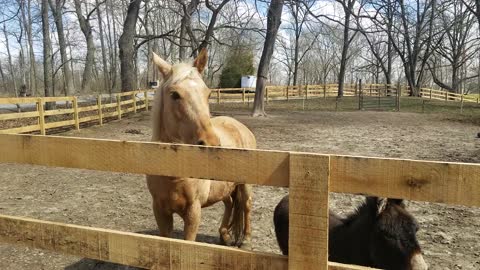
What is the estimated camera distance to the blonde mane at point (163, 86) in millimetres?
3256

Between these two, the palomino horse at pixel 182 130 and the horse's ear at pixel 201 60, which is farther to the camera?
the horse's ear at pixel 201 60

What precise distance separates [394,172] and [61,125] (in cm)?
1259

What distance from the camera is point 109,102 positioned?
19.3 metres

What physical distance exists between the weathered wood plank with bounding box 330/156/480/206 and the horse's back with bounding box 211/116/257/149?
8.17 ft

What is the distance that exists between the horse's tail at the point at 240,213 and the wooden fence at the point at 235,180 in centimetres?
259

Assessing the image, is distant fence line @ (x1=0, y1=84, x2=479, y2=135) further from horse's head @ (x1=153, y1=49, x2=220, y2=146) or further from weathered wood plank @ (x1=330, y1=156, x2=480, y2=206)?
weathered wood plank @ (x1=330, y1=156, x2=480, y2=206)

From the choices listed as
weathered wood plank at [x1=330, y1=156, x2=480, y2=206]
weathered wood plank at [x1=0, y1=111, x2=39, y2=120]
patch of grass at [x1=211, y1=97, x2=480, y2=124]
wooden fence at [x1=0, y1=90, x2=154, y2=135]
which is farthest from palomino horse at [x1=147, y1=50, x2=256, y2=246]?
patch of grass at [x1=211, y1=97, x2=480, y2=124]

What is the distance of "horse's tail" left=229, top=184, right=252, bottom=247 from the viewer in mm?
4430

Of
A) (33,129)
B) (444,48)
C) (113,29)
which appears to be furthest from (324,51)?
(33,129)

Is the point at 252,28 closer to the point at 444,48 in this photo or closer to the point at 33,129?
the point at 33,129

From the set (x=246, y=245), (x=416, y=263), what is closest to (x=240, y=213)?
(x=246, y=245)

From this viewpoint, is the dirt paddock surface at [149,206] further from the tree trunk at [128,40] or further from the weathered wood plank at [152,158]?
the tree trunk at [128,40]

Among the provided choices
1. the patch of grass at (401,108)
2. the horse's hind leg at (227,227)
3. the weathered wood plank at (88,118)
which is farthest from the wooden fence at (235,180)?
the patch of grass at (401,108)

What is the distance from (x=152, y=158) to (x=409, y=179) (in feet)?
3.92
